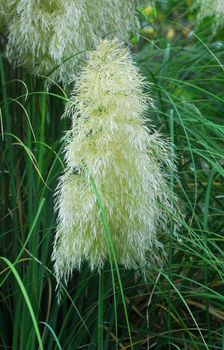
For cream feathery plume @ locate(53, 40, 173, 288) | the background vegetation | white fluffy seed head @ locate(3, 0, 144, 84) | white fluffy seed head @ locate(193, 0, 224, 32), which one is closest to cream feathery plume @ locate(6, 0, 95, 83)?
white fluffy seed head @ locate(3, 0, 144, 84)

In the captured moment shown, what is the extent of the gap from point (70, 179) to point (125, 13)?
89 centimetres

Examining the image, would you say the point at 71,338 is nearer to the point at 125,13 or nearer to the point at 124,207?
the point at 124,207

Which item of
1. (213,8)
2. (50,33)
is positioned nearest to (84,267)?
(50,33)

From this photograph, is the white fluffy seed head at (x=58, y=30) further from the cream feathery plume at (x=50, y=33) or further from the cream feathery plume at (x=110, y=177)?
the cream feathery plume at (x=110, y=177)

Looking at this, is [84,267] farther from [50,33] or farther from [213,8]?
[213,8]

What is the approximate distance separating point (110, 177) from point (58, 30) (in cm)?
68

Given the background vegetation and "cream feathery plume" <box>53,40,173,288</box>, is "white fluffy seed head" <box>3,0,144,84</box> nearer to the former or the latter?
the background vegetation

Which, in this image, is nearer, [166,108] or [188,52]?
[166,108]

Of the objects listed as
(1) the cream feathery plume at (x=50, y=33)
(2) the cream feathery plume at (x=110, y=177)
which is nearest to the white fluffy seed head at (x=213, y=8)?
(1) the cream feathery plume at (x=50, y=33)

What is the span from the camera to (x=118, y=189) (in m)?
1.83

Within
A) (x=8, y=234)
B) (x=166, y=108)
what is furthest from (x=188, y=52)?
(x=8, y=234)

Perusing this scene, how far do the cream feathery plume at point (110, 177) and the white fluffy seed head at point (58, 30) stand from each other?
1.27 ft

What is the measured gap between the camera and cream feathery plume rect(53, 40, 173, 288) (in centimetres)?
181

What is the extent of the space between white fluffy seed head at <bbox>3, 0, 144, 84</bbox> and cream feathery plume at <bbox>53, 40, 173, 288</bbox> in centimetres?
39
